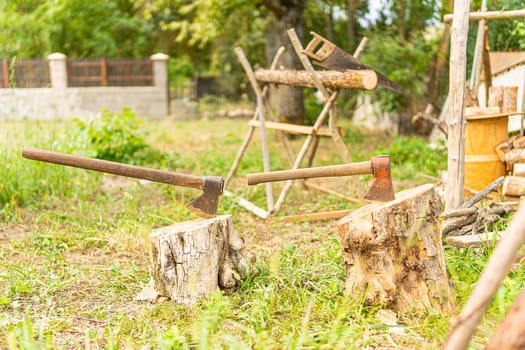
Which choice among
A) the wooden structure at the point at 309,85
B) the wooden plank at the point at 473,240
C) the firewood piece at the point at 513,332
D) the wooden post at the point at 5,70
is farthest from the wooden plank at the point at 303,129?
the wooden post at the point at 5,70

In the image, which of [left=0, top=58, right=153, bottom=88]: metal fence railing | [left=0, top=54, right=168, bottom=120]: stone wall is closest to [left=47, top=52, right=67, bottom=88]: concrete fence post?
[left=0, top=54, right=168, bottom=120]: stone wall

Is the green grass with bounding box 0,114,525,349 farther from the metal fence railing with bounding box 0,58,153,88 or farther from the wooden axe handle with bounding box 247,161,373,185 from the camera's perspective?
the metal fence railing with bounding box 0,58,153,88

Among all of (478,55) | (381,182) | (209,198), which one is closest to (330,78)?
(478,55)

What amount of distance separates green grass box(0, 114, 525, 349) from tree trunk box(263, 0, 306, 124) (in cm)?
428

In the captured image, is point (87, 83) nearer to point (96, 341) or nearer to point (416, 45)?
point (416, 45)

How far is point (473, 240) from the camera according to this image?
3.94 m

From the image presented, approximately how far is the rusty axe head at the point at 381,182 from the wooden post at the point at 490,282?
1487 millimetres

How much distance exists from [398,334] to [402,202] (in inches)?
28.5

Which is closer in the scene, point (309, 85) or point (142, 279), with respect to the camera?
point (142, 279)

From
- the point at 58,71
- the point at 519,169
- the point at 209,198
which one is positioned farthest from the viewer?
the point at 58,71

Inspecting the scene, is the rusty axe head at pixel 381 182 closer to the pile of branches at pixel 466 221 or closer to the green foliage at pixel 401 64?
the pile of branches at pixel 466 221

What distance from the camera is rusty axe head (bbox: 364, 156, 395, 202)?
3664mm

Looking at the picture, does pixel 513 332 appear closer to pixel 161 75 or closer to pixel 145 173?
pixel 145 173

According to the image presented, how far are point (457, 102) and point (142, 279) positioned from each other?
2704mm
